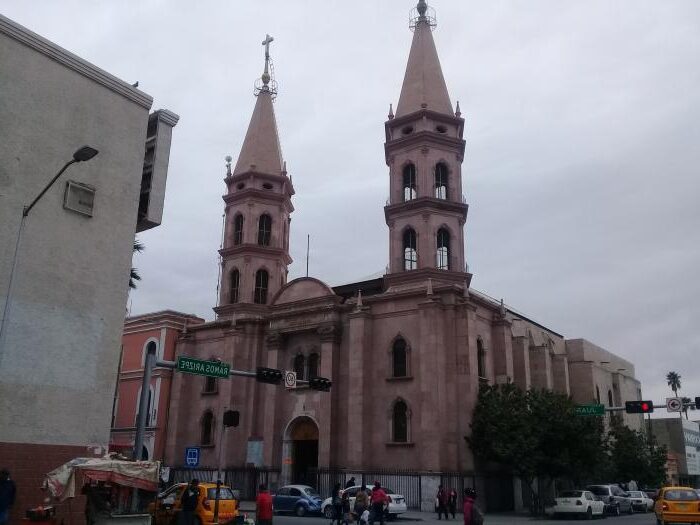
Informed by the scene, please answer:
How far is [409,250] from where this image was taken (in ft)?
131

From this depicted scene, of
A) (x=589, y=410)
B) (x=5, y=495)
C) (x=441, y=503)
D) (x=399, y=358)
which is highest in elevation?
(x=399, y=358)

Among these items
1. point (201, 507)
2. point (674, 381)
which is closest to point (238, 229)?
point (201, 507)

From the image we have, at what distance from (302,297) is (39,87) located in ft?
80.0

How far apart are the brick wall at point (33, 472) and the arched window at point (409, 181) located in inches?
1070

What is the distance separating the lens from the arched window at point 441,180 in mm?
40375

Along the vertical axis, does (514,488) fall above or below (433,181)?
below

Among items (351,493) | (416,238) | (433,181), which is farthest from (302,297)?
(351,493)

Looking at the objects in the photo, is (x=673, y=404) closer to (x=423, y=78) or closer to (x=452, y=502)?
(x=452, y=502)

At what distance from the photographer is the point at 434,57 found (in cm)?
4388

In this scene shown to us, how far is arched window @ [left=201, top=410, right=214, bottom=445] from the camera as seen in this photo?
42.5 m

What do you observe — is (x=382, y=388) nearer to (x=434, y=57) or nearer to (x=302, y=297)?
(x=302, y=297)

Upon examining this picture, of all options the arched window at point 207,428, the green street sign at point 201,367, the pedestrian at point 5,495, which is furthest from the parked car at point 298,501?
the pedestrian at point 5,495

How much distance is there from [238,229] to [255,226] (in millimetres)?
1526

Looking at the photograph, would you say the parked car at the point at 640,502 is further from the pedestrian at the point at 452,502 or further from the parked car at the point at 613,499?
the pedestrian at the point at 452,502
